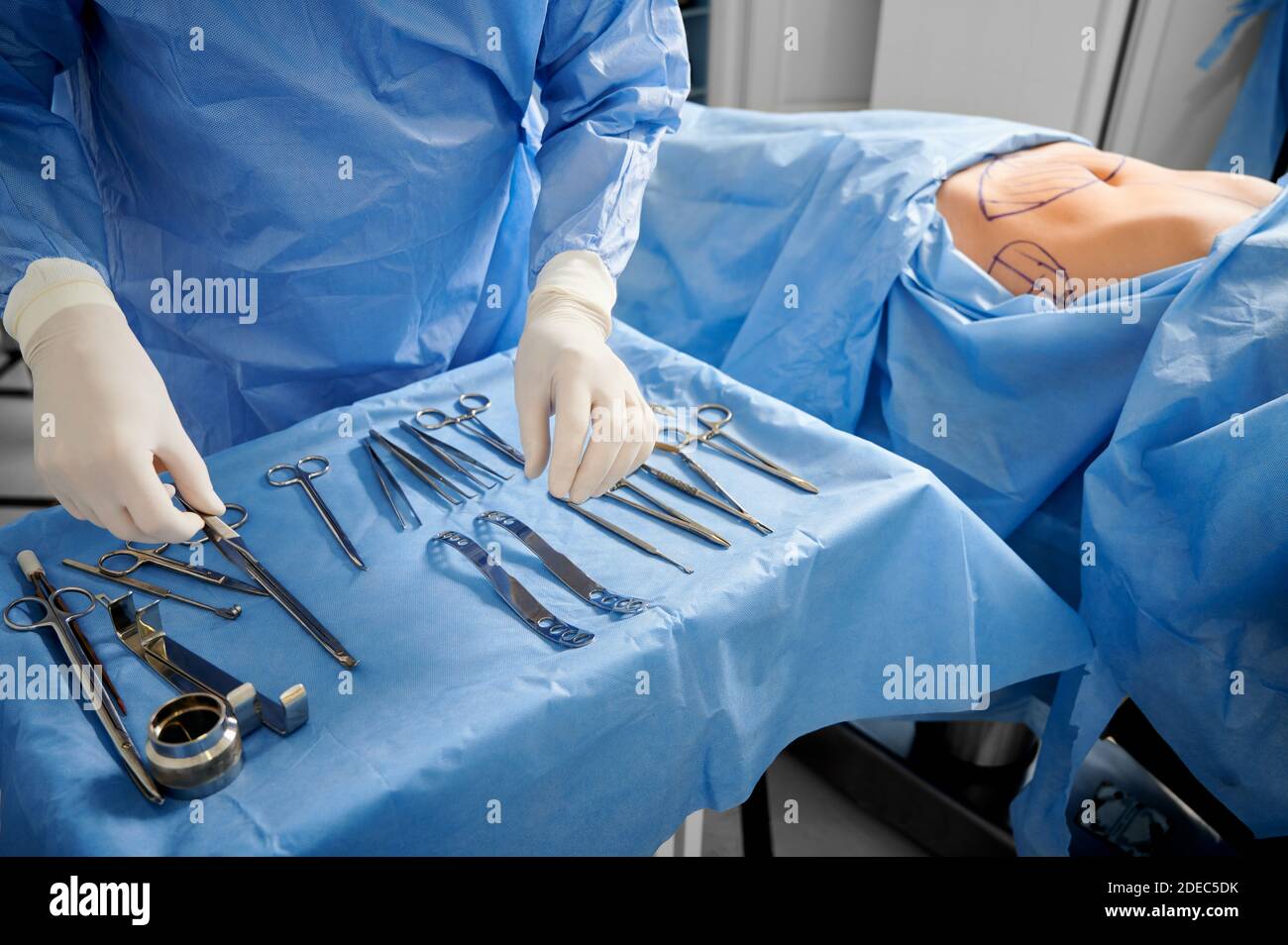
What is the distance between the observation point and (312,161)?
1097mm

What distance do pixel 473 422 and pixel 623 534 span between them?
1.12 ft

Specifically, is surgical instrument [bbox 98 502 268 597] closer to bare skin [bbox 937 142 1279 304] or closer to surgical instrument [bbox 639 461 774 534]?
surgical instrument [bbox 639 461 774 534]

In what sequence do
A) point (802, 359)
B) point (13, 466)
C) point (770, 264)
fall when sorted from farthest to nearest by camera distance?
point (13, 466) < point (770, 264) < point (802, 359)

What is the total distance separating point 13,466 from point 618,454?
113 inches

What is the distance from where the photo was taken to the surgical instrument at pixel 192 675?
0.72 m

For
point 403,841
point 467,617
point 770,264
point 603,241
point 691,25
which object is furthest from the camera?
point 691,25

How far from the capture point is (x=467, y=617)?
2.84 ft

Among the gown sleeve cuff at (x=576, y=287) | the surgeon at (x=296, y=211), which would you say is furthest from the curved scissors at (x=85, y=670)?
the gown sleeve cuff at (x=576, y=287)

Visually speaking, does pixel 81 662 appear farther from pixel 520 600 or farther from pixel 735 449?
pixel 735 449

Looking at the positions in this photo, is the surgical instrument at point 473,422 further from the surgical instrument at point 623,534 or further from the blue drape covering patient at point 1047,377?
the blue drape covering patient at point 1047,377

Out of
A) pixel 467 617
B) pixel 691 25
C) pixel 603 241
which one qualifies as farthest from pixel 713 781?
pixel 691 25

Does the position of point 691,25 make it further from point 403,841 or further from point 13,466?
point 403,841

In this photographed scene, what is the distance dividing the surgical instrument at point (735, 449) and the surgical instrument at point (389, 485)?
39 cm
